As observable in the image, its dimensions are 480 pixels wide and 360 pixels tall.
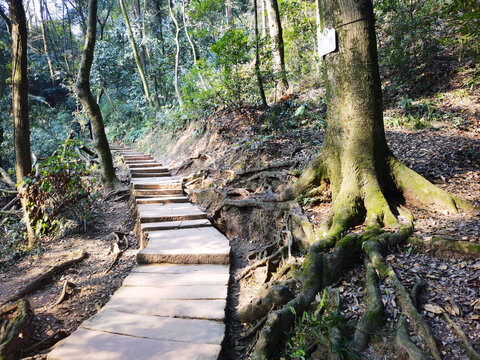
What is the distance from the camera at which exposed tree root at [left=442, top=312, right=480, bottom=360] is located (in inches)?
69.7

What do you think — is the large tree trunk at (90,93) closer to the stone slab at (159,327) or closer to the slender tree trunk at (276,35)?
the slender tree trunk at (276,35)

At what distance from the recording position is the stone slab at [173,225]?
5152 mm

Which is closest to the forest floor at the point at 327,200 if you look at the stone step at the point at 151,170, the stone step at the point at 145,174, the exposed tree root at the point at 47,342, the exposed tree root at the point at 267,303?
the exposed tree root at the point at 267,303

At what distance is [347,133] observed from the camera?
3.57 metres

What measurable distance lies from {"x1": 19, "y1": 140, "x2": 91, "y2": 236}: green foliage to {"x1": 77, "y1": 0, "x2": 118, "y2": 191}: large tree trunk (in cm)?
131

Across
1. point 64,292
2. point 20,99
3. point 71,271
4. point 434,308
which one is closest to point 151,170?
point 20,99

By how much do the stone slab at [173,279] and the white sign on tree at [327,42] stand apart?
2.95 meters

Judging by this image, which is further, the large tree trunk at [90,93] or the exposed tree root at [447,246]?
the large tree trunk at [90,93]

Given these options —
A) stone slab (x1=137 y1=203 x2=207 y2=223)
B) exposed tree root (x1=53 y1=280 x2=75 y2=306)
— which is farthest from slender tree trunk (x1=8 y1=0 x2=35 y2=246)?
exposed tree root (x1=53 y1=280 x2=75 y2=306)

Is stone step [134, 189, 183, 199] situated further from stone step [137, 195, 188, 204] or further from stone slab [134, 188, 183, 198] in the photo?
stone step [137, 195, 188, 204]

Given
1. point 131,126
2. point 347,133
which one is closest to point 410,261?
point 347,133

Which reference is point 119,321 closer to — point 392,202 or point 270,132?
point 392,202

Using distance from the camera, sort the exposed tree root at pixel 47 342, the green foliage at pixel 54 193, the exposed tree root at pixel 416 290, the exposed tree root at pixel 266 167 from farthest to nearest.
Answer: the green foliage at pixel 54 193, the exposed tree root at pixel 266 167, the exposed tree root at pixel 47 342, the exposed tree root at pixel 416 290

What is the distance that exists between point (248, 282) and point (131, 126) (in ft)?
66.7
